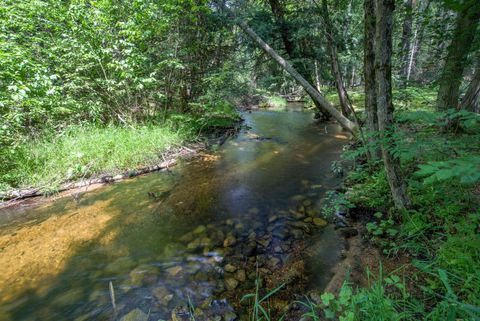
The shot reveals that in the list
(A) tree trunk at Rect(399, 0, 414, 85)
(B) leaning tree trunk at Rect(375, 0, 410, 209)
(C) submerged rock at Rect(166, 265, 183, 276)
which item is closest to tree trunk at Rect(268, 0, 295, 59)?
(A) tree trunk at Rect(399, 0, 414, 85)

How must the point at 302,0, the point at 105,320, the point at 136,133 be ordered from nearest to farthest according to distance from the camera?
the point at 105,320 < the point at 136,133 < the point at 302,0

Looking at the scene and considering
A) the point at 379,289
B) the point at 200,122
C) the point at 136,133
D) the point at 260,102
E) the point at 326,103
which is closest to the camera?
the point at 379,289

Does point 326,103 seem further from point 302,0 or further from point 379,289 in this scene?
point 302,0

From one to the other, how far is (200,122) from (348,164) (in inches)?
219

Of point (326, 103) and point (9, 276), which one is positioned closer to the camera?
point (9, 276)

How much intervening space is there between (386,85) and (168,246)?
3451mm

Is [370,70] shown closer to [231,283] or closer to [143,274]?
[231,283]

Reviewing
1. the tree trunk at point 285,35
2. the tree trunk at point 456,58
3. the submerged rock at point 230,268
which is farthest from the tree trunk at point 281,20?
the submerged rock at point 230,268

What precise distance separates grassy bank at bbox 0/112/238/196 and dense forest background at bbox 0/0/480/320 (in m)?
0.03

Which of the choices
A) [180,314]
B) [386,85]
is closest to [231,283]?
[180,314]

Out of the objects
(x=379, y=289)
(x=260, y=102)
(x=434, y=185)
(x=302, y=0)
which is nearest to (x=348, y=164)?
(x=434, y=185)

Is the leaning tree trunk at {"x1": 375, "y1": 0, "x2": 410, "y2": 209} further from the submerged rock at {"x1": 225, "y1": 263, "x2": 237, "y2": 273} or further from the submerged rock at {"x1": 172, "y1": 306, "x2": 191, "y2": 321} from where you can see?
the submerged rock at {"x1": 172, "y1": 306, "x2": 191, "y2": 321}

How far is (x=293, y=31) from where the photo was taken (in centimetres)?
841

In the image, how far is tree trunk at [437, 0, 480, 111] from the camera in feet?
11.2
